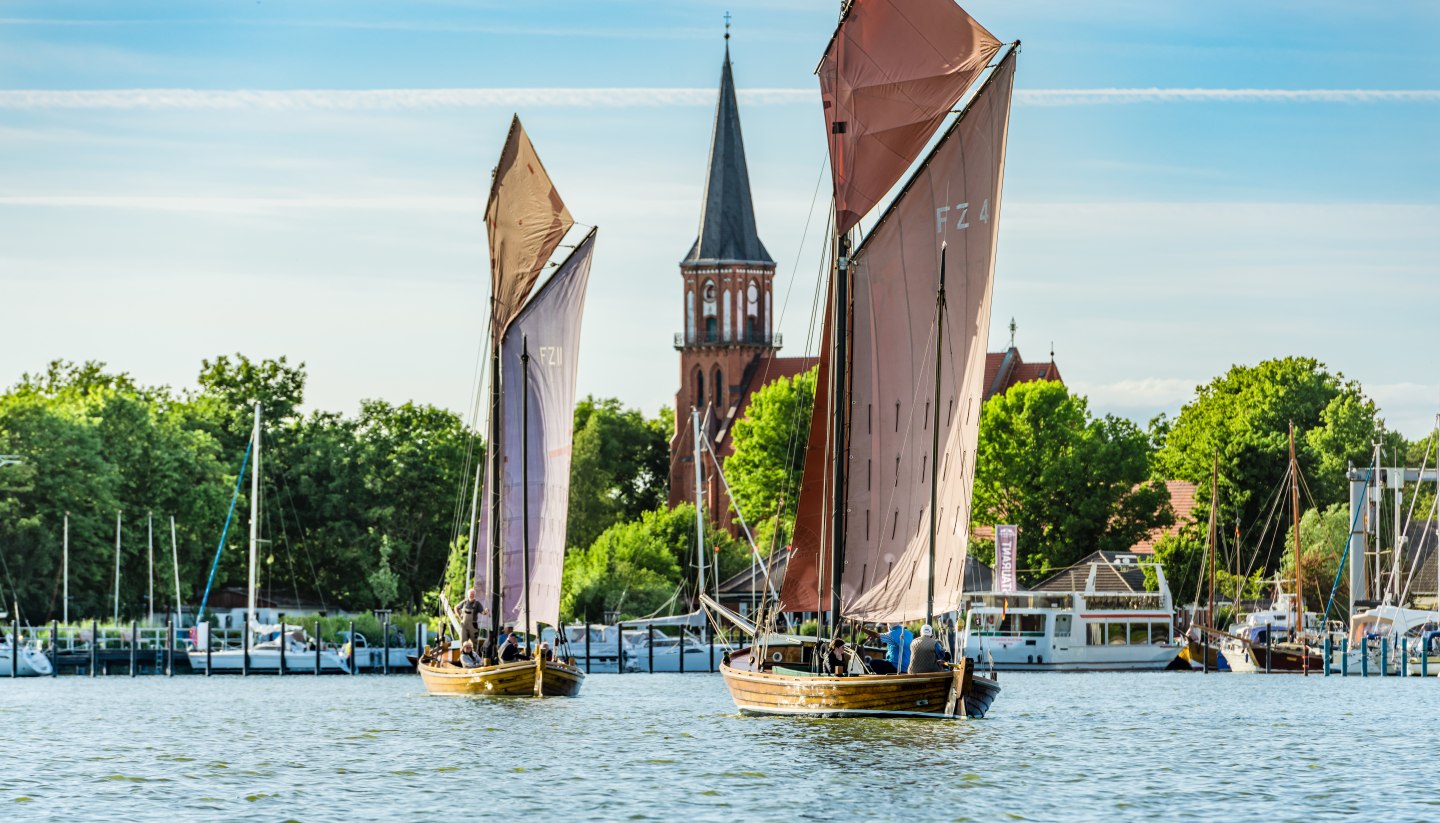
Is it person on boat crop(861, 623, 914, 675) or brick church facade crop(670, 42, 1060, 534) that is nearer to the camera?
person on boat crop(861, 623, 914, 675)

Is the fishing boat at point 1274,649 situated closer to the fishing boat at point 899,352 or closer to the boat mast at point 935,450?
the fishing boat at point 899,352

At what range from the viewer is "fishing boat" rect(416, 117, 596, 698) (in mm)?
61031

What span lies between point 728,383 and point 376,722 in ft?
332

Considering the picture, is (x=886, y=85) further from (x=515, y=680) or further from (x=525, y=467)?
(x=515, y=680)

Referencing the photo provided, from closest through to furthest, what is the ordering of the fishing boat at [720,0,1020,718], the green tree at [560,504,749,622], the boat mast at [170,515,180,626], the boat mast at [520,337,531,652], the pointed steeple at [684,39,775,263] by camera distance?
the fishing boat at [720,0,1020,718], the boat mast at [520,337,531,652], the boat mast at [170,515,180,626], the green tree at [560,504,749,622], the pointed steeple at [684,39,775,263]

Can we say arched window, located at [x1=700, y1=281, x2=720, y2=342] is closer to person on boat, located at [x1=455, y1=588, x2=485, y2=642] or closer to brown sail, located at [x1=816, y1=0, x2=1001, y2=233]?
person on boat, located at [x1=455, y1=588, x2=485, y2=642]

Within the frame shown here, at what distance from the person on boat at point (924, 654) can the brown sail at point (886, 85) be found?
9.08m

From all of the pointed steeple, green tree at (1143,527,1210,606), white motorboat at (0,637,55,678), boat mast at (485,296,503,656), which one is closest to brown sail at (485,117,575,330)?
boat mast at (485,296,503,656)

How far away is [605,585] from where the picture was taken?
11456 cm

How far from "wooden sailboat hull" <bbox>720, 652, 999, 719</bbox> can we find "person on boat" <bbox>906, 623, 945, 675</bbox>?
304mm

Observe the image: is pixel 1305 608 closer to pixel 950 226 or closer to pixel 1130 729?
pixel 1130 729

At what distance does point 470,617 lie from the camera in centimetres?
5956

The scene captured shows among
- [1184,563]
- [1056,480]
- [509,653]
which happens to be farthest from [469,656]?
[1184,563]

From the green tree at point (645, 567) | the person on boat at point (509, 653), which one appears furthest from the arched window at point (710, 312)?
the person on boat at point (509, 653)
